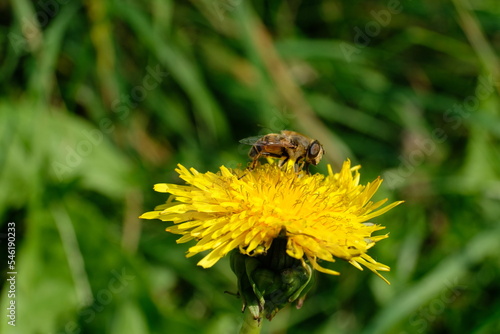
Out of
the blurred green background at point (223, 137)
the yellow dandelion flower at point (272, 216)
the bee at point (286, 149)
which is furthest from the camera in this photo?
the blurred green background at point (223, 137)

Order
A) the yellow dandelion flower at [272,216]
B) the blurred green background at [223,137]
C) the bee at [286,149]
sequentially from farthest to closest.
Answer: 1. the blurred green background at [223,137]
2. the bee at [286,149]
3. the yellow dandelion flower at [272,216]

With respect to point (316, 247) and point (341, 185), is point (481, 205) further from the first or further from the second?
point (316, 247)

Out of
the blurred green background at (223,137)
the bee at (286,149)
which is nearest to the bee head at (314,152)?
the bee at (286,149)

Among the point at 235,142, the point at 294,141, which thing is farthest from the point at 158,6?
the point at 294,141

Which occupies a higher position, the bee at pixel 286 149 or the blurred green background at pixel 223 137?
the bee at pixel 286 149

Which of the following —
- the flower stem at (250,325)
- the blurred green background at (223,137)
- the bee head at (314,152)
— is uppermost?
the bee head at (314,152)

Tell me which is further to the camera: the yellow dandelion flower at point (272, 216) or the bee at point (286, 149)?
the bee at point (286, 149)

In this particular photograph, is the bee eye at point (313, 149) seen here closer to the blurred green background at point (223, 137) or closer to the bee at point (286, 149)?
the bee at point (286, 149)

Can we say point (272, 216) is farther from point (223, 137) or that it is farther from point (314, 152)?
point (223, 137)

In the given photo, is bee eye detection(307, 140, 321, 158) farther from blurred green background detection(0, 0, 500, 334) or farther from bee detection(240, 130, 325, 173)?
blurred green background detection(0, 0, 500, 334)
